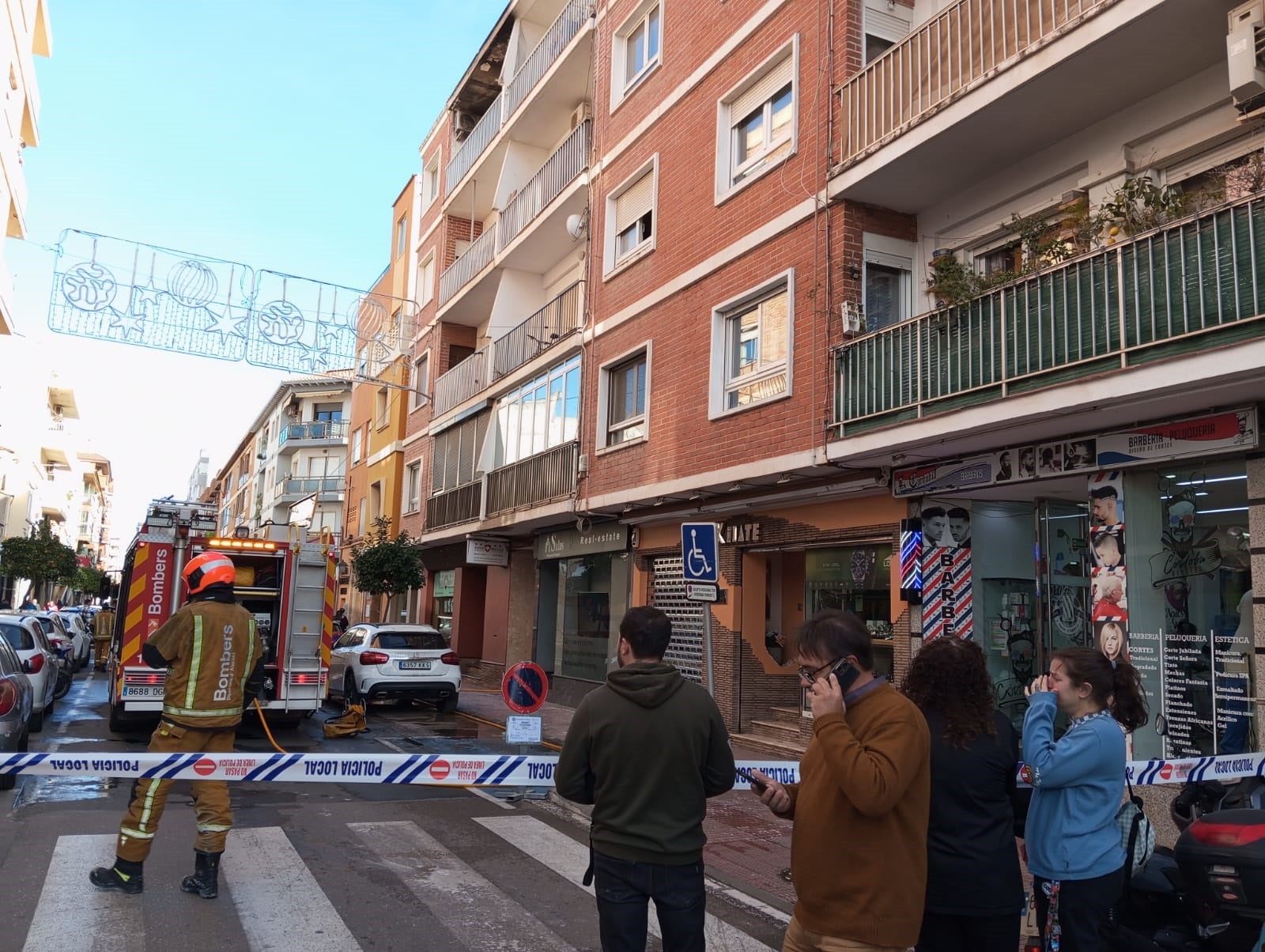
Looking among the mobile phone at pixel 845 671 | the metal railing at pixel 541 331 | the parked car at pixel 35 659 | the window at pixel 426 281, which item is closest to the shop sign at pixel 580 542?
the metal railing at pixel 541 331

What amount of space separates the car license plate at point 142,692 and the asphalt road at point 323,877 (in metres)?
2.60

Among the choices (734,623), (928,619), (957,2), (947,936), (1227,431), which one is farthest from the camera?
(734,623)

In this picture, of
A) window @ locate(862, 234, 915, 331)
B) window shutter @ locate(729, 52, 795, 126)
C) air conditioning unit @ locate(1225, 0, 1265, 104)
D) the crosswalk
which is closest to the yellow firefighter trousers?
the crosswalk

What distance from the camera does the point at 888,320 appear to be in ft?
38.2

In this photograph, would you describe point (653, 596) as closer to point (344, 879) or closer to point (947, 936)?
point (344, 879)

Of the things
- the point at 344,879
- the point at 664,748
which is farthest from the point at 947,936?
the point at 344,879

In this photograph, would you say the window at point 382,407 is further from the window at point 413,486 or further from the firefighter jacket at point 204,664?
the firefighter jacket at point 204,664

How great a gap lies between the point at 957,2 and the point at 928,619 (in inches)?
246

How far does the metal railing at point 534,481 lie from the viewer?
58.0 ft

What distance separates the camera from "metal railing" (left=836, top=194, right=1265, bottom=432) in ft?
23.4

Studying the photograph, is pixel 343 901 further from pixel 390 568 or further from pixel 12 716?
pixel 390 568

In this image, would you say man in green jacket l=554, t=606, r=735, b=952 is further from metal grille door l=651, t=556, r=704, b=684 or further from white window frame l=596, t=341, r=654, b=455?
white window frame l=596, t=341, r=654, b=455

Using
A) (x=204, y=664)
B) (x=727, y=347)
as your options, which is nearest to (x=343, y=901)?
(x=204, y=664)

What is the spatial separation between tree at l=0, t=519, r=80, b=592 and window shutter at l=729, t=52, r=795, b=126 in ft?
122
